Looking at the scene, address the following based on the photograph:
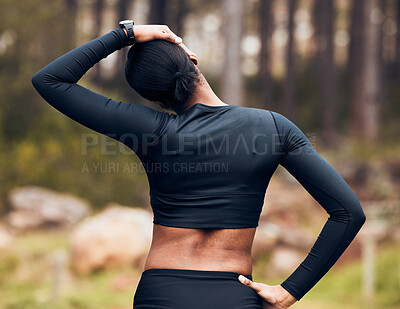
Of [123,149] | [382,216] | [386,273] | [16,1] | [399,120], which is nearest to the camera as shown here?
[386,273]

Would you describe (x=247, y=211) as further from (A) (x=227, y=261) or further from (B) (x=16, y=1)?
(B) (x=16, y=1)

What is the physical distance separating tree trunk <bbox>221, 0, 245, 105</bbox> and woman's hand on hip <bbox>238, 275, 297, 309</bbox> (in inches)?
449

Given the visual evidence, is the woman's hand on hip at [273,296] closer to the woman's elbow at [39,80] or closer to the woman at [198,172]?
the woman at [198,172]

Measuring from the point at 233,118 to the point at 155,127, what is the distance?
31 centimetres

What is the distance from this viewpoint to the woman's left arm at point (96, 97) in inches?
80.0

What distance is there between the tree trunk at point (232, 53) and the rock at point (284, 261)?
200 inches

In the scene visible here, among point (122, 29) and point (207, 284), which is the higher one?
point (122, 29)

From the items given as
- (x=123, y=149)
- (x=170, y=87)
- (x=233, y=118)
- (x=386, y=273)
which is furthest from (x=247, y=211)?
(x=123, y=149)

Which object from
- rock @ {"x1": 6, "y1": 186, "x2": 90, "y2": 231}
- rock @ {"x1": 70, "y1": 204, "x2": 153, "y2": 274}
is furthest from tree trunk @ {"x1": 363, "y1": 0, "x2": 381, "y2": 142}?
rock @ {"x1": 70, "y1": 204, "x2": 153, "y2": 274}

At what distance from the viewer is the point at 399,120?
22672 mm

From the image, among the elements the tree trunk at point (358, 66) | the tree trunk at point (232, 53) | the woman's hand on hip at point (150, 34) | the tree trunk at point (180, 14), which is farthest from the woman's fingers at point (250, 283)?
the tree trunk at point (180, 14)

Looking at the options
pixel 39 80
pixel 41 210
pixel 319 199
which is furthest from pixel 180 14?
pixel 319 199

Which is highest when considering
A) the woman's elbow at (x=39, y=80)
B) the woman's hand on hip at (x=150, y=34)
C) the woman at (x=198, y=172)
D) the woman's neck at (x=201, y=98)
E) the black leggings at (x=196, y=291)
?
the woman's hand on hip at (x=150, y=34)

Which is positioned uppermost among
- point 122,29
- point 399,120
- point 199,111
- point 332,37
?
point 122,29
